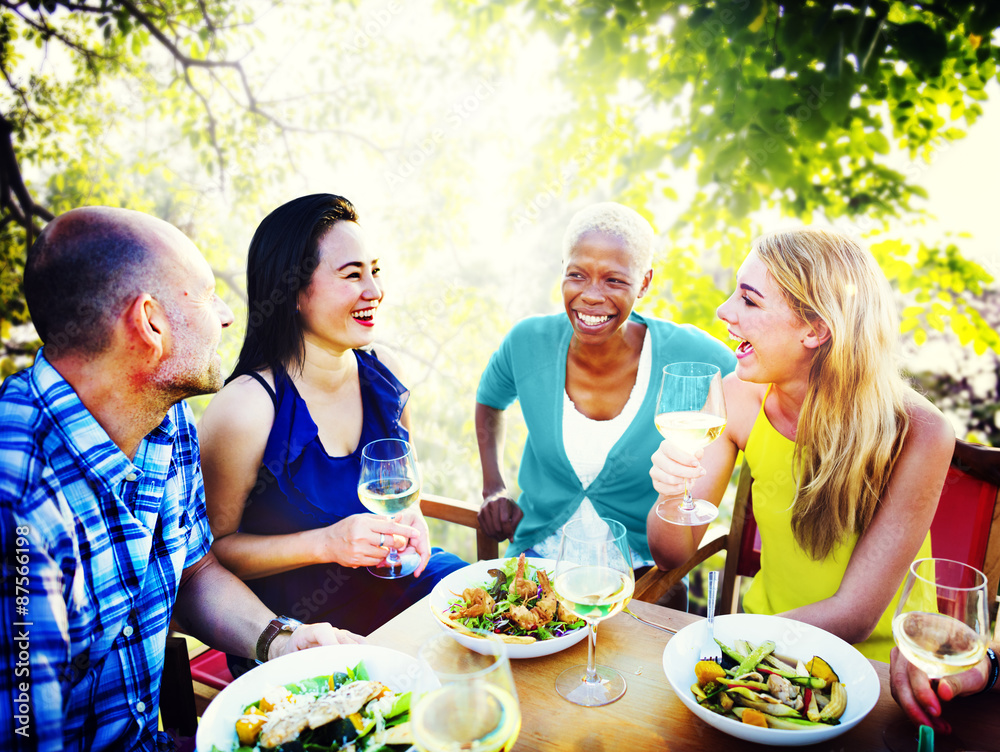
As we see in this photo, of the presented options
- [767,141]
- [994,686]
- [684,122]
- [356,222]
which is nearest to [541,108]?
[684,122]

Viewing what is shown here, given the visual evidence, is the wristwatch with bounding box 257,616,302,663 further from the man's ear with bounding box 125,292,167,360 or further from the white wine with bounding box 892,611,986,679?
the white wine with bounding box 892,611,986,679

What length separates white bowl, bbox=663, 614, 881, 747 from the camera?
1.05 metres

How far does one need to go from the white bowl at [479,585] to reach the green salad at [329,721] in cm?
23

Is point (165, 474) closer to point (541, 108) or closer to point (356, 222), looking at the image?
point (356, 222)

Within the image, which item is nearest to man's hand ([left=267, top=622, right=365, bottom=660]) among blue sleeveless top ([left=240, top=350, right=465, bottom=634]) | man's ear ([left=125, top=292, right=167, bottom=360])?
blue sleeveless top ([left=240, top=350, right=465, bottom=634])

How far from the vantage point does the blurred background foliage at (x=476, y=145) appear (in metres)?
2.70

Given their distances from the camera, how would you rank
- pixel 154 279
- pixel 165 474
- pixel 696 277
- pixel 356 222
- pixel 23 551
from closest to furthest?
pixel 23 551, pixel 154 279, pixel 165 474, pixel 356 222, pixel 696 277

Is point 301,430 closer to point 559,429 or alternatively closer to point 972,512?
point 559,429

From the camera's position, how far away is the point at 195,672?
6.86ft

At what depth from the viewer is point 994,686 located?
1213mm

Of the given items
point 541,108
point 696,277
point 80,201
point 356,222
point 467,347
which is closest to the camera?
point 356,222

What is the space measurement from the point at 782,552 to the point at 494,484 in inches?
50.8

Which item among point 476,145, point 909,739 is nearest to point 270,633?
point 909,739

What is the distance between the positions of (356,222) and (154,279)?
3.07ft
